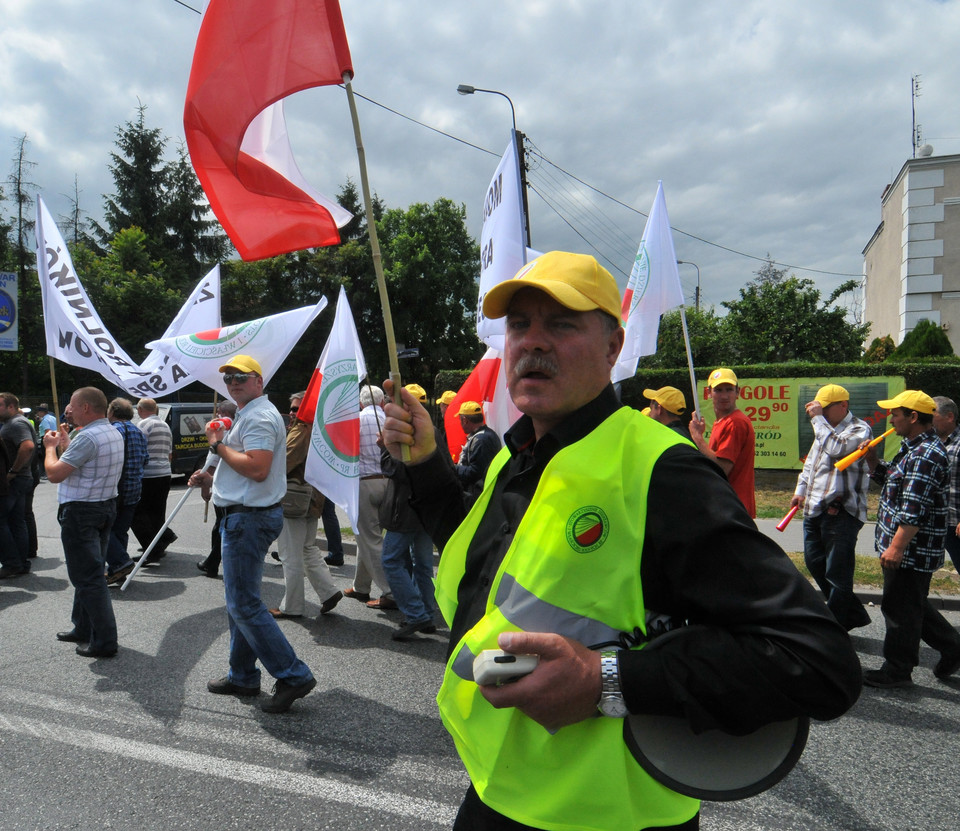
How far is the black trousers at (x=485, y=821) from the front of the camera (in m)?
1.37

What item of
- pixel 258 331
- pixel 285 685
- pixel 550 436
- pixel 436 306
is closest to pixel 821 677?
pixel 550 436

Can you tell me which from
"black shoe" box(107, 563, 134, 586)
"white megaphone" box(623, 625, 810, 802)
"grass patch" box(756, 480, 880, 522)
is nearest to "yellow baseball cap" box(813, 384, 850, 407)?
"white megaphone" box(623, 625, 810, 802)

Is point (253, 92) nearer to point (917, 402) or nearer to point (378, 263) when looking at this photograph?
point (378, 263)

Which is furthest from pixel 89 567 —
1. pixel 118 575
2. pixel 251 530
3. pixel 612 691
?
pixel 612 691

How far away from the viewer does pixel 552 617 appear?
123cm

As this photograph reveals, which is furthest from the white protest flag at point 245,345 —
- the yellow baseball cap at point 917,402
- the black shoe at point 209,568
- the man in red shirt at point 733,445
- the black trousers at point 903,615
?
the black trousers at point 903,615

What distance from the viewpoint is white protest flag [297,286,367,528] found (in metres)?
5.50

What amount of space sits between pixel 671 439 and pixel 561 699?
1.66ft

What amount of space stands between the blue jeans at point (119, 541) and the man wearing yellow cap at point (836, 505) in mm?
6204

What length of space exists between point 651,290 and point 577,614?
498 centimetres

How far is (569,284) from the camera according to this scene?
1.48 m

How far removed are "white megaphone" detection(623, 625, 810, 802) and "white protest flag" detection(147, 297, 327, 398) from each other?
5011 millimetres

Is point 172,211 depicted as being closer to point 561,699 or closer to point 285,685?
point 285,685

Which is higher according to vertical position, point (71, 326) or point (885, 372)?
point (71, 326)
